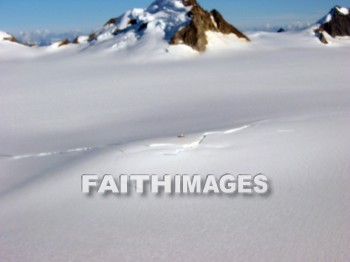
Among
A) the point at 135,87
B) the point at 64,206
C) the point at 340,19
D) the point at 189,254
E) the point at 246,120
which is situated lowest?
the point at 189,254

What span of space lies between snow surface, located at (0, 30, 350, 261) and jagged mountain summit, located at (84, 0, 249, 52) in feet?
56.0

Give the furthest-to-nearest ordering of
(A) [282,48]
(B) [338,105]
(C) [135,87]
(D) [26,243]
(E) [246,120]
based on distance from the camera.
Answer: (A) [282,48], (C) [135,87], (B) [338,105], (E) [246,120], (D) [26,243]

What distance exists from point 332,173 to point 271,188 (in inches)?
53.1

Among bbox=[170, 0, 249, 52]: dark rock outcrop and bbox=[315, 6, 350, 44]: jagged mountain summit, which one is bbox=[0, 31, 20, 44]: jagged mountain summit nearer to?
bbox=[170, 0, 249, 52]: dark rock outcrop

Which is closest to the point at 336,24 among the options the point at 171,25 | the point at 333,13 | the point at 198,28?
the point at 333,13

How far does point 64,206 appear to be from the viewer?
20.7 feet

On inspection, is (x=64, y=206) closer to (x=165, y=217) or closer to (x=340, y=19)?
(x=165, y=217)

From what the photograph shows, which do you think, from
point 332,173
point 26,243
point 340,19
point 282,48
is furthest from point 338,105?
point 340,19

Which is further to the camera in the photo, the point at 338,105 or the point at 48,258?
the point at 338,105

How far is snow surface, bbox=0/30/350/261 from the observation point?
197 inches

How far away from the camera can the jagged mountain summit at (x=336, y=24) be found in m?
51.7

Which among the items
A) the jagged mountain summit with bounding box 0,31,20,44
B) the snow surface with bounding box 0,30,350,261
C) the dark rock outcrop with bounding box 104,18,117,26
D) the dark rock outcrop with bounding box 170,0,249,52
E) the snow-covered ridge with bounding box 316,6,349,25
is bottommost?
the snow surface with bounding box 0,30,350,261

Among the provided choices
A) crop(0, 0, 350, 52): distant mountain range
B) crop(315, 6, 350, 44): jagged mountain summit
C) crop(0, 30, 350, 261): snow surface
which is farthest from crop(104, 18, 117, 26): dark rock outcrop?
crop(315, 6, 350, 44): jagged mountain summit

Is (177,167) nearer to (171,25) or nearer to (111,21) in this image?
(171,25)
